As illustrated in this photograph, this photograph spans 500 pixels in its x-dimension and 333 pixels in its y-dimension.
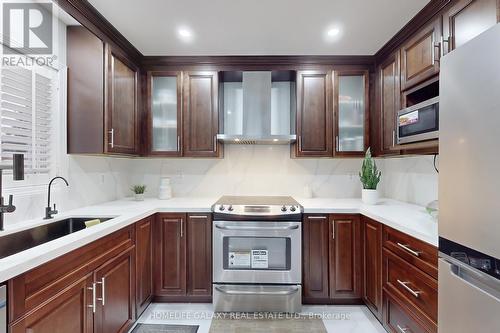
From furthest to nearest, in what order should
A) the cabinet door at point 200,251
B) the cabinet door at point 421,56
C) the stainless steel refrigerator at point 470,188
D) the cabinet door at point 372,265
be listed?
1. the cabinet door at point 200,251
2. the cabinet door at point 372,265
3. the cabinet door at point 421,56
4. the stainless steel refrigerator at point 470,188

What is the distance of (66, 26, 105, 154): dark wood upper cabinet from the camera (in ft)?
6.89

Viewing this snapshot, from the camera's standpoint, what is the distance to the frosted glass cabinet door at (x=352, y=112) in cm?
277

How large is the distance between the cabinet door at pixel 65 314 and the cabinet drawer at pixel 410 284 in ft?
6.20

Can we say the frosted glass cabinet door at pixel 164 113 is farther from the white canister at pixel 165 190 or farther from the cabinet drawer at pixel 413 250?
the cabinet drawer at pixel 413 250

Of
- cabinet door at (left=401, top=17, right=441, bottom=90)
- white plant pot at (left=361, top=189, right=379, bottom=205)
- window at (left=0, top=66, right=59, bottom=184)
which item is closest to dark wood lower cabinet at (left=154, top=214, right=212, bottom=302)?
window at (left=0, top=66, right=59, bottom=184)


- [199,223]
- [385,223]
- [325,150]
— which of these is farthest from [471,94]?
[199,223]

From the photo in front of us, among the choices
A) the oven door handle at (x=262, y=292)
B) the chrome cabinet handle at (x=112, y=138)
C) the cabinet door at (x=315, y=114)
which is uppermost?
the cabinet door at (x=315, y=114)

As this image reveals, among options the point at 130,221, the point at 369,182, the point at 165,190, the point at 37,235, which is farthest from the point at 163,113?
the point at 369,182

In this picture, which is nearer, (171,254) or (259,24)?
(259,24)

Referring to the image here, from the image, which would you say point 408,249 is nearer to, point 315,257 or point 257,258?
point 315,257

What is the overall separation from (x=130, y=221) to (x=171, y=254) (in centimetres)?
66

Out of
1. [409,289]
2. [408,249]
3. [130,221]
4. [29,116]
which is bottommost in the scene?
[409,289]

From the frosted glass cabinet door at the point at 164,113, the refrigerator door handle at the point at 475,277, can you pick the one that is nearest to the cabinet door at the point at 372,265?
the refrigerator door handle at the point at 475,277

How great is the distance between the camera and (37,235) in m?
1.67
